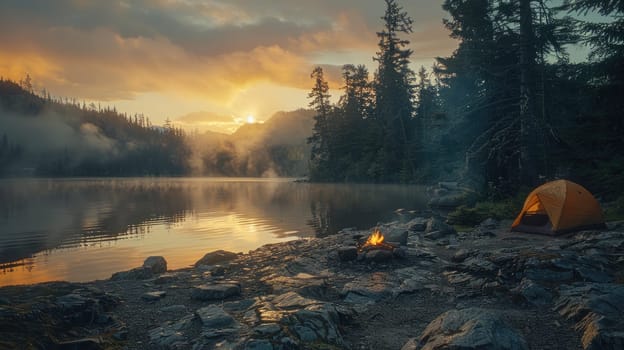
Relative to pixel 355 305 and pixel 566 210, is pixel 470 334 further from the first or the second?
pixel 566 210

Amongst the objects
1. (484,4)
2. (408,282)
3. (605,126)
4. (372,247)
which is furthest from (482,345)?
(484,4)

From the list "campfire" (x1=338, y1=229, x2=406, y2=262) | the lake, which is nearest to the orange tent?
"campfire" (x1=338, y1=229, x2=406, y2=262)

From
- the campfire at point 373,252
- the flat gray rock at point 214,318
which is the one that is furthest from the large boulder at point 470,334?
the campfire at point 373,252

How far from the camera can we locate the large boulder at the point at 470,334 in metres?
5.35

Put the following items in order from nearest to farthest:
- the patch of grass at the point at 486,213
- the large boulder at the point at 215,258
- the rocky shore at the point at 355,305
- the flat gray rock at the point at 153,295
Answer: the rocky shore at the point at 355,305 → the flat gray rock at the point at 153,295 → the large boulder at the point at 215,258 → the patch of grass at the point at 486,213

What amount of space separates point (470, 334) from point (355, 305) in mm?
3683

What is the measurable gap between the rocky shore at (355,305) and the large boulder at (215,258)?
6.47 ft

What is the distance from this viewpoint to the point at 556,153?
63.6 feet

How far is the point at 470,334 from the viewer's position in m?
5.48

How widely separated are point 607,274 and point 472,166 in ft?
74.1

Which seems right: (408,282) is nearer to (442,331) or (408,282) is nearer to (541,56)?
(442,331)

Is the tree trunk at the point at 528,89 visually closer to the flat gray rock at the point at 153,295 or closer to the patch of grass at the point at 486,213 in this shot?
the patch of grass at the point at 486,213

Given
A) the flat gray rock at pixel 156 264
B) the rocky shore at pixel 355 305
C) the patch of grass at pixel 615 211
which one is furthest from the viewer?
the patch of grass at pixel 615 211

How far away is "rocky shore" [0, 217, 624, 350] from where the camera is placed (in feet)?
20.4
